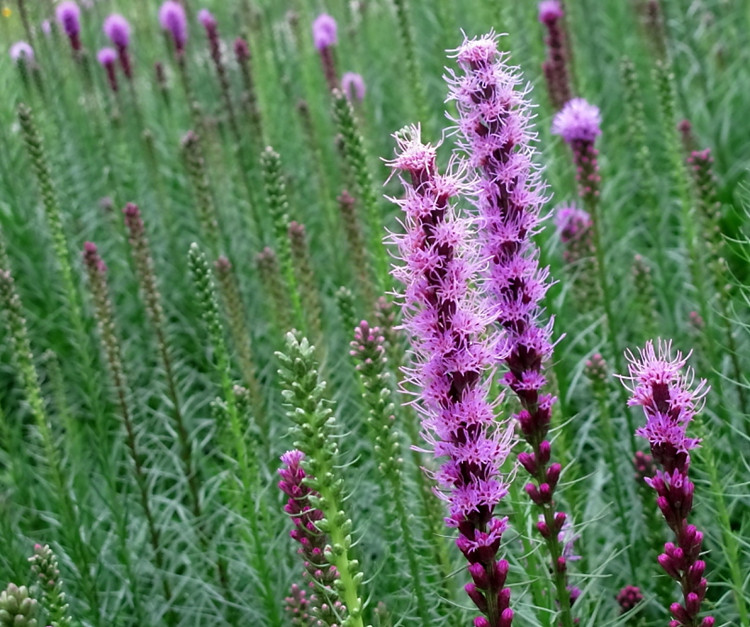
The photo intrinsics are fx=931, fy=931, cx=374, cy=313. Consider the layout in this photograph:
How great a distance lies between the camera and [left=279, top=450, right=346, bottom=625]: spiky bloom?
1.70 metres

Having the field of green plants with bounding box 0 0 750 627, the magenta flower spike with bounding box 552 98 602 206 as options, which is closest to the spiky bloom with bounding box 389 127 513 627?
the field of green plants with bounding box 0 0 750 627

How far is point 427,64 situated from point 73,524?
4938 mm

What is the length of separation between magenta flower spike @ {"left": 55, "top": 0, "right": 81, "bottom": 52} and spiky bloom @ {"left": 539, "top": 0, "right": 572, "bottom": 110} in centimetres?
289

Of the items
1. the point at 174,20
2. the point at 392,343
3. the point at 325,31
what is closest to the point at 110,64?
the point at 174,20

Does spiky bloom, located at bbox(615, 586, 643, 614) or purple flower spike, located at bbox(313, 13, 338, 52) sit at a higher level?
purple flower spike, located at bbox(313, 13, 338, 52)

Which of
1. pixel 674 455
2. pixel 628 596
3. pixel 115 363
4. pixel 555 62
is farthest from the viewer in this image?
pixel 555 62

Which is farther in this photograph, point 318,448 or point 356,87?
point 356,87

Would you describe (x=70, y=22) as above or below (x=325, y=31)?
above

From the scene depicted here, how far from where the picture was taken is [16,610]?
5.01ft

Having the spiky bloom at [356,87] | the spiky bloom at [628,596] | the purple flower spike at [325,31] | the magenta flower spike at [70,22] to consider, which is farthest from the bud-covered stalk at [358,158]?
the magenta flower spike at [70,22]

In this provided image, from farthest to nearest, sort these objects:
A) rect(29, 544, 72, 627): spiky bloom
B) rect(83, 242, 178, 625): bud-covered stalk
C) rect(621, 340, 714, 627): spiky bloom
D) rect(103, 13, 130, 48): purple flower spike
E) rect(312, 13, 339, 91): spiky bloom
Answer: rect(103, 13, 130, 48): purple flower spike < rect(312, 13, 339, 91): spiky bloom < rect(83, 242, 178, 625): bud-covered stalk < rect(29, 544, 72, 627): spiky bloom < rect(621, 340, 714, 627): spiky bloom

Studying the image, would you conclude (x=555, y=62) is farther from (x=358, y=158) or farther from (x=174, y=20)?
(x=174, y=20)

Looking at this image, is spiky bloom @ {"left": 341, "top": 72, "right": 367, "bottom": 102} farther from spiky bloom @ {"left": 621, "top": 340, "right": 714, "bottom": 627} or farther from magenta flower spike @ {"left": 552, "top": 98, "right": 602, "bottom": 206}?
spiky bloom @ {"left": 621, "top": 340, "right": 714, "bottom": 627}

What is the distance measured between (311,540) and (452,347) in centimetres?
53
